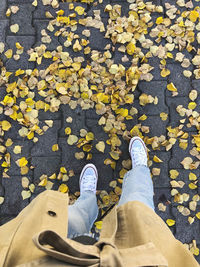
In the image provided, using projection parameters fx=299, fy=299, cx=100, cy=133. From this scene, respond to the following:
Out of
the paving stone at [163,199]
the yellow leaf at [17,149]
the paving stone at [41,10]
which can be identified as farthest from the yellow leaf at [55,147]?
the paving stone at [41,10]

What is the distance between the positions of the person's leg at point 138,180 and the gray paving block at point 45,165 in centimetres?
57

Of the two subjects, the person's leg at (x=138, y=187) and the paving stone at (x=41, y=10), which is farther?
the paving stone at (x=41, y=10)

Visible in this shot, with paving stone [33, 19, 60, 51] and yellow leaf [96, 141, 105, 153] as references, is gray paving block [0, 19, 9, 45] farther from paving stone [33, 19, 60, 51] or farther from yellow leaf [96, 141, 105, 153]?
yellow leaf [96, 141, 105, 153]

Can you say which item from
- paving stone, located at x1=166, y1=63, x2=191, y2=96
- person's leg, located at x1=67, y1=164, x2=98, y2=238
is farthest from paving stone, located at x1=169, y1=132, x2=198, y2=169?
person's leg, located at x1=67, y1=164, x2=98, y2=238

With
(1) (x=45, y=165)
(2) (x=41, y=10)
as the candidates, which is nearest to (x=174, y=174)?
(1) (x=45, y=165)

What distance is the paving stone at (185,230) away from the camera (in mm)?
2309

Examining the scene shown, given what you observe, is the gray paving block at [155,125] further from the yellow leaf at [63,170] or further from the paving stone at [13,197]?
Answer: the paving stone at [13,197]

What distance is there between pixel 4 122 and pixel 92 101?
73 centimetres

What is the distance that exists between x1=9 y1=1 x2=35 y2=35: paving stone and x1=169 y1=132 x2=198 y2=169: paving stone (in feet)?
4.98

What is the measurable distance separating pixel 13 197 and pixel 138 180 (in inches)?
39.7

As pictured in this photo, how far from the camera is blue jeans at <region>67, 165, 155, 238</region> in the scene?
5.72 ft

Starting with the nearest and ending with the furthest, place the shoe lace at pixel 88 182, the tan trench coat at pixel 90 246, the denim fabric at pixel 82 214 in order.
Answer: the tan trench coat at pixel 90 246
the denim fabric at pixel 82 214
the shoe lace at pixel 88 182

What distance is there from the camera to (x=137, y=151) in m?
2.29

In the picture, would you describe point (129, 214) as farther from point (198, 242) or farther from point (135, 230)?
point (198, 242)
